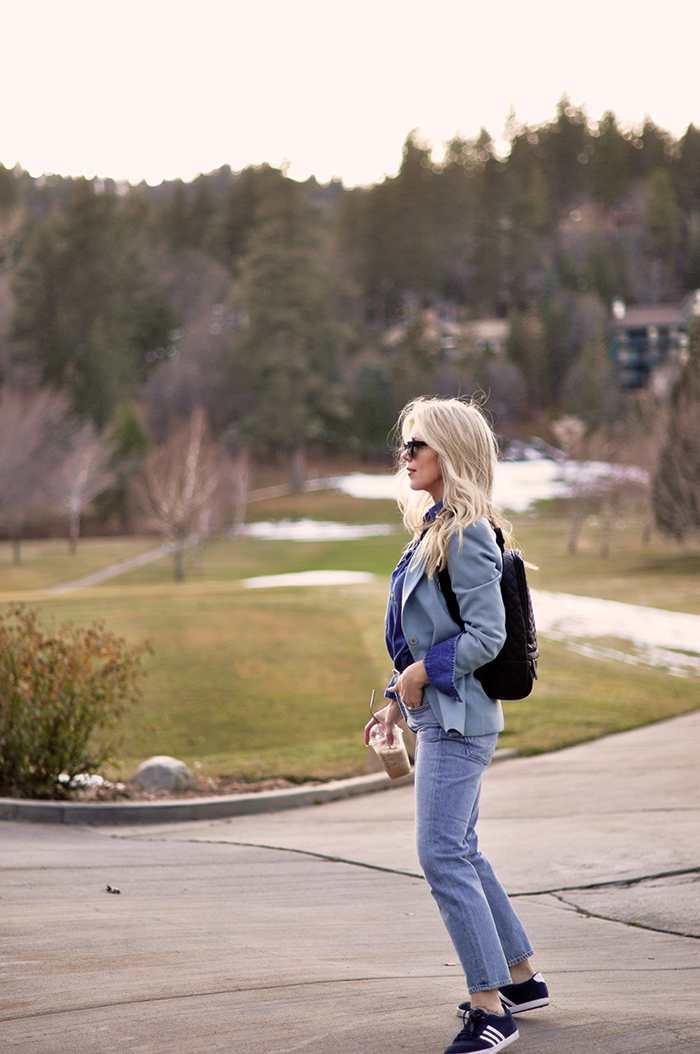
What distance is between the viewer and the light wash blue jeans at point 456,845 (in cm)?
312

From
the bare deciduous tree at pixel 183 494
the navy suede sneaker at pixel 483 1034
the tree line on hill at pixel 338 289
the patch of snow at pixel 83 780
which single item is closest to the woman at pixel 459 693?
the navy suede sneaker at pixel 483 1034

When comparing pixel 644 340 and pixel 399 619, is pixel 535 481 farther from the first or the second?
pixel 399 619

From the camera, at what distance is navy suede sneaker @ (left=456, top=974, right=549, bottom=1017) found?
333 cm

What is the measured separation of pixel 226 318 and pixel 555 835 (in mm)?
83451

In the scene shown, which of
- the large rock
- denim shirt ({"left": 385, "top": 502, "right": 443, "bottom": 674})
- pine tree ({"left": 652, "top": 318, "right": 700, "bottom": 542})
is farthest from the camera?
pine tree ({"left": 652, "top": 318, "right": 700, "bottom": 542})

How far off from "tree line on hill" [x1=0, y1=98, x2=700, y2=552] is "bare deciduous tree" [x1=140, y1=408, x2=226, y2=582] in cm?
229

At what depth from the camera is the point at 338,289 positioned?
87500 mm

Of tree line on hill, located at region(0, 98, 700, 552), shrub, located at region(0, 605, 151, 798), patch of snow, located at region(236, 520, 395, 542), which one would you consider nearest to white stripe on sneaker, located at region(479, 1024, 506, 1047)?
shrub, located at region(0, 605, 151, 798)

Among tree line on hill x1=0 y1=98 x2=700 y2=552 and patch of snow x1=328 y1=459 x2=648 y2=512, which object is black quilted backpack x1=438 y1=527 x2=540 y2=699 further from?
patch of snow x1=328 y1=459 x2=648 y2=512

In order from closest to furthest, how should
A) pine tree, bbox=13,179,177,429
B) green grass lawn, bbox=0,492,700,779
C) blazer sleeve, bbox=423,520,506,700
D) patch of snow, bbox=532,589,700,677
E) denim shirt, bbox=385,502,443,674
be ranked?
1. blazer sleeve, bbox=423,520,506,700
2. denim shirt, bbox=385,502,443,674
3. green grass lawn, bbox=0,492,700,779
4. patch of snow, bbox=532,589,700,677
5. pine tree, bbox=13,179,177,429

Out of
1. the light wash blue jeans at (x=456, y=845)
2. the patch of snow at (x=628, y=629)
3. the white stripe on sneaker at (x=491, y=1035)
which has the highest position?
the light wash blue jeans at (x=456, y=845)

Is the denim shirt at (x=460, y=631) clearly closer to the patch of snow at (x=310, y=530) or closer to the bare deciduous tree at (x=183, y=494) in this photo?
the bare deciduous tree at (x=183, y=494)

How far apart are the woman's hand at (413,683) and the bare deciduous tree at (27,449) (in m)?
47.3

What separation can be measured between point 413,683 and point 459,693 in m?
0.14
